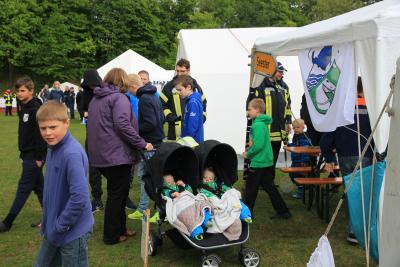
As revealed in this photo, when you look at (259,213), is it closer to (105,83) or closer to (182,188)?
(182,188)

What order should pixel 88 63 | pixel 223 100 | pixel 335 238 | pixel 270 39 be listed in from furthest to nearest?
pixel 88 63 → pixel 223 100 → pixel 270 39 → pixel 335 238

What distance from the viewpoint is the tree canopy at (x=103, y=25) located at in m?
43.0

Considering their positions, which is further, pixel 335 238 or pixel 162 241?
pixel 335 238

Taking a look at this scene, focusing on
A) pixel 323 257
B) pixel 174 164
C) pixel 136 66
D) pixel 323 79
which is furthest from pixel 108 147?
pixel 136 66

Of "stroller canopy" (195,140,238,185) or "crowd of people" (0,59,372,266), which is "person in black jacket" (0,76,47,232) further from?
"stroller canopy" (195,140,238,185)

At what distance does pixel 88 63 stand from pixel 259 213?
4220 cm

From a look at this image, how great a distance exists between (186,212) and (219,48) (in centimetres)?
684

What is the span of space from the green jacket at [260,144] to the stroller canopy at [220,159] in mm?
724

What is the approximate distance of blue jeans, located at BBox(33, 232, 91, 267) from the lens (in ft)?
10.1

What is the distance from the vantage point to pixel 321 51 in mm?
4961

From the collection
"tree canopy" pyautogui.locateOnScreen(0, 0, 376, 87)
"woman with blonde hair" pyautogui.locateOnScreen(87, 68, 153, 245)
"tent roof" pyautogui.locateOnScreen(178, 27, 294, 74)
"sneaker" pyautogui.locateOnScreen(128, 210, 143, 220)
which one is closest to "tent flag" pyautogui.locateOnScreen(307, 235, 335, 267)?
"woman with blonde hair" pyautogui.locateOnScreen(87, 68, 153, 245)

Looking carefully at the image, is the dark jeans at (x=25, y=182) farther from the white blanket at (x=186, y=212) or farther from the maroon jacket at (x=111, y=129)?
the white blanket at (x=186, y=212)

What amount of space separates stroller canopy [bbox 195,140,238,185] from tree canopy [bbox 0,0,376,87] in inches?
1564

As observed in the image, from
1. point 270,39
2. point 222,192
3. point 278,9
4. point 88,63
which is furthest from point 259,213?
point 278,9
